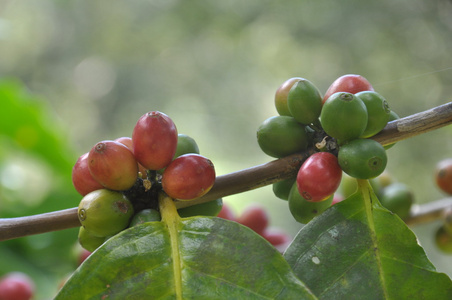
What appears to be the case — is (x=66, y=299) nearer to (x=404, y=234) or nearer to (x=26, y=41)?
(x=404, y=234)

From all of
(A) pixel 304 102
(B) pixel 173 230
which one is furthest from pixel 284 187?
(B) pixel 173 230

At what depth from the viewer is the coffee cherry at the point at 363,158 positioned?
0.84 meters

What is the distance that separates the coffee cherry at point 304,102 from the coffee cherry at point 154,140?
0.83 feet

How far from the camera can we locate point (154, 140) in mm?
847

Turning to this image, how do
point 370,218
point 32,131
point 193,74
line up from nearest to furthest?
1. point 370,218
2. point 32,131
3. point 193,74

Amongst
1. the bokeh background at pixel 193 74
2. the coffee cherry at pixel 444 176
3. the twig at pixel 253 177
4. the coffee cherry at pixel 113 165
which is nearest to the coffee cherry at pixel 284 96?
the twig at pixel 253 177

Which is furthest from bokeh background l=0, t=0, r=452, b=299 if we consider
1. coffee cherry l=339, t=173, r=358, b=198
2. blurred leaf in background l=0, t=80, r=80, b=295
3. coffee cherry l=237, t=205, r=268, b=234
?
coffee cherry l=339, t=173, r=358, b=198

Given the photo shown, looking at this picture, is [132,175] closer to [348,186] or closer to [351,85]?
[351,85]

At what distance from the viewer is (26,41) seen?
12070 mm

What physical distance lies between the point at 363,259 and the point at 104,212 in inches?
17.9

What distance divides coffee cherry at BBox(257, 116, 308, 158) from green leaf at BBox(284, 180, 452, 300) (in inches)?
6.3

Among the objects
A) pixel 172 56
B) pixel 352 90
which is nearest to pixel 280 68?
pixel 172 56

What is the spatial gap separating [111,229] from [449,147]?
6.13m

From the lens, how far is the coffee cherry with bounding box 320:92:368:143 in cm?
85
